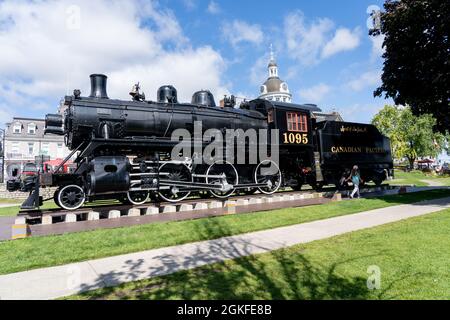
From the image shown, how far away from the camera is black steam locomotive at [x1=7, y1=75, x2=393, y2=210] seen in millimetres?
7801

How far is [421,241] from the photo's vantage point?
5859 millimetres

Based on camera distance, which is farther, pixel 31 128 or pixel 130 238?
pixel 31 128

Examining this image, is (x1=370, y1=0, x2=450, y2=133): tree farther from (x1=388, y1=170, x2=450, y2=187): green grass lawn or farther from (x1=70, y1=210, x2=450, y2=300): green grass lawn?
(x1=388, y1=170, x2=450, y2=187): green grass lawn

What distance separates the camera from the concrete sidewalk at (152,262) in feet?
13.6

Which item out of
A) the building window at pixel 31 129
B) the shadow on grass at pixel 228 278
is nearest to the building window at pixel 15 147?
the building window at pixel 31 129

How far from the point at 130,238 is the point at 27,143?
49.1 m

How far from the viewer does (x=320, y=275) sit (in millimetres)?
4340

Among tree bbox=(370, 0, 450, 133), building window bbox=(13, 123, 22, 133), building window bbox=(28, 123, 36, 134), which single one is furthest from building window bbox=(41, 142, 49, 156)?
tree bbox=(370, 0, 450, 133)

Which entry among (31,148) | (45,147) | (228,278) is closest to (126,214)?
(228,278)

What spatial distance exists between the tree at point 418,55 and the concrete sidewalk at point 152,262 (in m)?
Answer: 6.48

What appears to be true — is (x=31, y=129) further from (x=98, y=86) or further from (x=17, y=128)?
(x=98, y=86)
